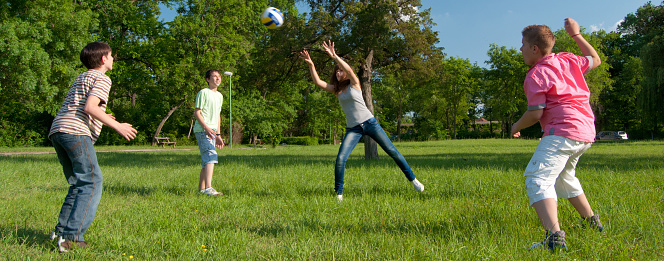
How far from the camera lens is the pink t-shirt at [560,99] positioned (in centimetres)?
274

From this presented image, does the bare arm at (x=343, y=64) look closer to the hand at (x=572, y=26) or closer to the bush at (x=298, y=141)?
the hand at (x=572, y=26)

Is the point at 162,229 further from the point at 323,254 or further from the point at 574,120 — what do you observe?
the point at 574,120

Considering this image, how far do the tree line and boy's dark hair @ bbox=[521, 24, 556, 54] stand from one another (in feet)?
25.9

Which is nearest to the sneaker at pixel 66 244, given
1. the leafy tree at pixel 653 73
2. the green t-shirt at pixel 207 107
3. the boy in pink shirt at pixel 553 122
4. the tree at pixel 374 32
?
the green t-shirt at pixel 207 107

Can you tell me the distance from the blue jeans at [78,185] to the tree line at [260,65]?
862 centimetres

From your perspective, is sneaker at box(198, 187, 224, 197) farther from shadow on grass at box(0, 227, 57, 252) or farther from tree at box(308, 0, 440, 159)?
tree at box(308, 0, 440, 159)

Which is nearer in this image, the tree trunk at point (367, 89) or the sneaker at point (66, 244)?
the sneaker at point (66, 244)

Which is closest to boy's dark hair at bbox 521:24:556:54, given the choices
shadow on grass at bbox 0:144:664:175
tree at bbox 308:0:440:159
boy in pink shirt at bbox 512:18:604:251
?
boy in pink shirt at bbox 512:18:604:251

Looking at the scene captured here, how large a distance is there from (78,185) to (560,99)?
3742mm

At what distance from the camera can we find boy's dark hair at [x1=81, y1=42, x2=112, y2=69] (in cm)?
321

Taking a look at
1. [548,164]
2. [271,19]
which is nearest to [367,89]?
[271,19]

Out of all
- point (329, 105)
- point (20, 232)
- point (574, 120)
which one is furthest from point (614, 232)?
point (329, 105)

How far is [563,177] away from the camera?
9.78ft

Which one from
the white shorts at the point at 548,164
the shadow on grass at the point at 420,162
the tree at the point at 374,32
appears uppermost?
the tree at the point at 374,32
